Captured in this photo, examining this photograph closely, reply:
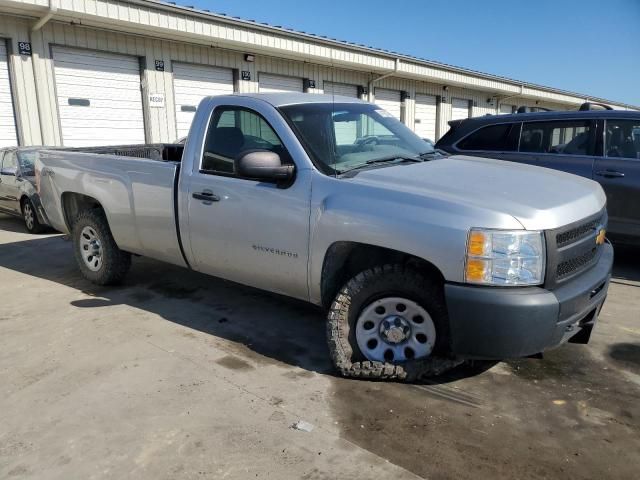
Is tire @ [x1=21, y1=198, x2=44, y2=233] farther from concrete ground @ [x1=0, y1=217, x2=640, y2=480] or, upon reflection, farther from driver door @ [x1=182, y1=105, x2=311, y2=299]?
driver door @ [x1=182, y1=105, x2=311, y2=299]

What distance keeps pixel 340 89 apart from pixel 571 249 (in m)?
15.4

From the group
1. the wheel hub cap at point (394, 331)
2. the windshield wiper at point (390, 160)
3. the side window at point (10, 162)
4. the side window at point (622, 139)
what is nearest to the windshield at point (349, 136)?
the windshield wiper at point (390, 160)

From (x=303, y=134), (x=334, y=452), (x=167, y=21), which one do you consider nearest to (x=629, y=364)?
(x=334, y=452)

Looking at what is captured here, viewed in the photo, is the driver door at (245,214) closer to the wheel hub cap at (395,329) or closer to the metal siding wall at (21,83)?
the wheel hub cap at (395,329)

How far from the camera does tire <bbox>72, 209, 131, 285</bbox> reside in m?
5.33

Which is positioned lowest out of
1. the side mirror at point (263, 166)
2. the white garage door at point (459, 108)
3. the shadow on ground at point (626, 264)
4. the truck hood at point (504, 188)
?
the shadow on ground at point (626, 264)

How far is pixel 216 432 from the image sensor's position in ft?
9.39

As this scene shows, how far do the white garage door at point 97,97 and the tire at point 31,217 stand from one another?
326 cm

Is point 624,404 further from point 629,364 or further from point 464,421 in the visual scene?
point 464,421

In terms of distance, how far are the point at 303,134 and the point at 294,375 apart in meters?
1.72

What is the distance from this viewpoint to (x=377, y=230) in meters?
3.13

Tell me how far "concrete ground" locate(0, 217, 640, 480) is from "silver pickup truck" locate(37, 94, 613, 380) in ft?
1.17

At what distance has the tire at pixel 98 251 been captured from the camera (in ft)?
17.5

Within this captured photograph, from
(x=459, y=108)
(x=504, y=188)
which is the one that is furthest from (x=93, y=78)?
(x=459, y=108)
